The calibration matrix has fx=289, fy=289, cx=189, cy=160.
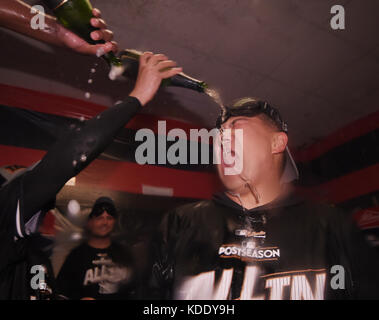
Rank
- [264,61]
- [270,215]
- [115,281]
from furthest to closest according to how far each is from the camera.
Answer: [264,61], [115,281], [270,215]

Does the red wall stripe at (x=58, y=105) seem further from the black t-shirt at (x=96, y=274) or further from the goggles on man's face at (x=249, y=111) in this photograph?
the goggles on man's face at (x=249, y=111)

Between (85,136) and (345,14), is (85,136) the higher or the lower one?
the lower one

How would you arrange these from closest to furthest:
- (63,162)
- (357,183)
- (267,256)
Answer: (63,162) < (267,256) < (357,183)

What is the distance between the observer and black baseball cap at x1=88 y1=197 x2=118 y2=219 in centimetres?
194

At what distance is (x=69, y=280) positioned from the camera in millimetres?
1642

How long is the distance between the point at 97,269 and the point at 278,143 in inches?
47.1

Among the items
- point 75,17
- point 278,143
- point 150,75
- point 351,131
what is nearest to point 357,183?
point 351,131

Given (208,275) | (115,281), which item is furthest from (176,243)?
(115,281)

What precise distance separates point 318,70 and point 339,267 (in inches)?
65.1

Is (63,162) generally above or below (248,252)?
above

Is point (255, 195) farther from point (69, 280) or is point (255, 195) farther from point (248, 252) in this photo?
point (69, 280)

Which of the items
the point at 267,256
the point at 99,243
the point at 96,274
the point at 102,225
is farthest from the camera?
the point at 102,225

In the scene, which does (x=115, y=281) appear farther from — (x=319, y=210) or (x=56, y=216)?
(x=319, y=210)

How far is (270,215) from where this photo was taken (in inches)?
38.8
